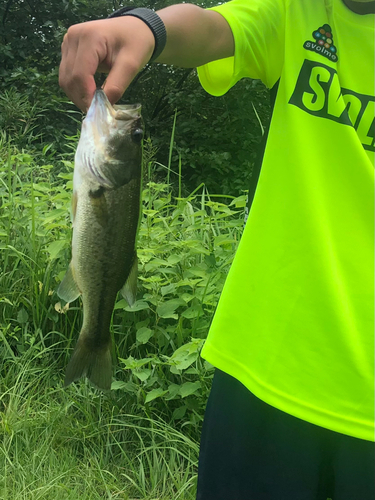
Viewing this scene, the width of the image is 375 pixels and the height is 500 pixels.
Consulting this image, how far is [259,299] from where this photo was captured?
107cm

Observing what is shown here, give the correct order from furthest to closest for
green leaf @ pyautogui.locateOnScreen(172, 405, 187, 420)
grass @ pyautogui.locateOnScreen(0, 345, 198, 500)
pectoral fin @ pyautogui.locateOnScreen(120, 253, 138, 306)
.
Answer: green leaf @ pyautogui.locateOnScreen(172, 405, 187, 420)
grass @ pyautogui.locateOnScreen(0, 345, 198, 500)
pectoral fin @ pyautogui.locateOnScreen(120, 253, 138, 306)

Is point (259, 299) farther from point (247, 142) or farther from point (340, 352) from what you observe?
point (247, 142)

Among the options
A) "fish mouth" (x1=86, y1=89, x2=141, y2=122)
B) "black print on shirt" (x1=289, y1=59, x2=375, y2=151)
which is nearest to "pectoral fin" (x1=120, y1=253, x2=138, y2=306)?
"fish mouth" (x1=86, y1=89, x2=141, y2=122)

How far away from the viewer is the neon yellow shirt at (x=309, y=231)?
0.98m

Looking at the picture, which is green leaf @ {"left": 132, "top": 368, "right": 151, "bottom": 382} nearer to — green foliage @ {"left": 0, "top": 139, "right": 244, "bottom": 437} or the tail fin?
green foliage @ {"left": 0, "top": 139, "right": 244, "bottom": 437}

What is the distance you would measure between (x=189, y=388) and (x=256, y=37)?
1479 millimetres

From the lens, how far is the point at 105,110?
3.48ft

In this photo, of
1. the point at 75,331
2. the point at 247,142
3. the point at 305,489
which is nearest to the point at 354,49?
the point at 305,489

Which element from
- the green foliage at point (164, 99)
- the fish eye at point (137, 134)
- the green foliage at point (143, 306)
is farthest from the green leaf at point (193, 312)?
the green foliage at point (164, 99)

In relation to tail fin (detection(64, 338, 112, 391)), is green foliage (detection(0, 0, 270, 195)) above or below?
below

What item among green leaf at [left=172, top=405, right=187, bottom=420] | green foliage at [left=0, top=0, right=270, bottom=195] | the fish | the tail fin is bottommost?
green foliage at [left=0, top=0, right=270, bottom=195]

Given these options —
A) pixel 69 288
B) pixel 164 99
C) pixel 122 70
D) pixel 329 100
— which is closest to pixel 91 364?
pixel 69 288

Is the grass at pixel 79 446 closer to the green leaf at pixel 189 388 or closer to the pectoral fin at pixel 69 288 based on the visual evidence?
the green leaf at pixel 189 388

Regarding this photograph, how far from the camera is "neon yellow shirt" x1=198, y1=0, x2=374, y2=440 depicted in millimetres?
977
